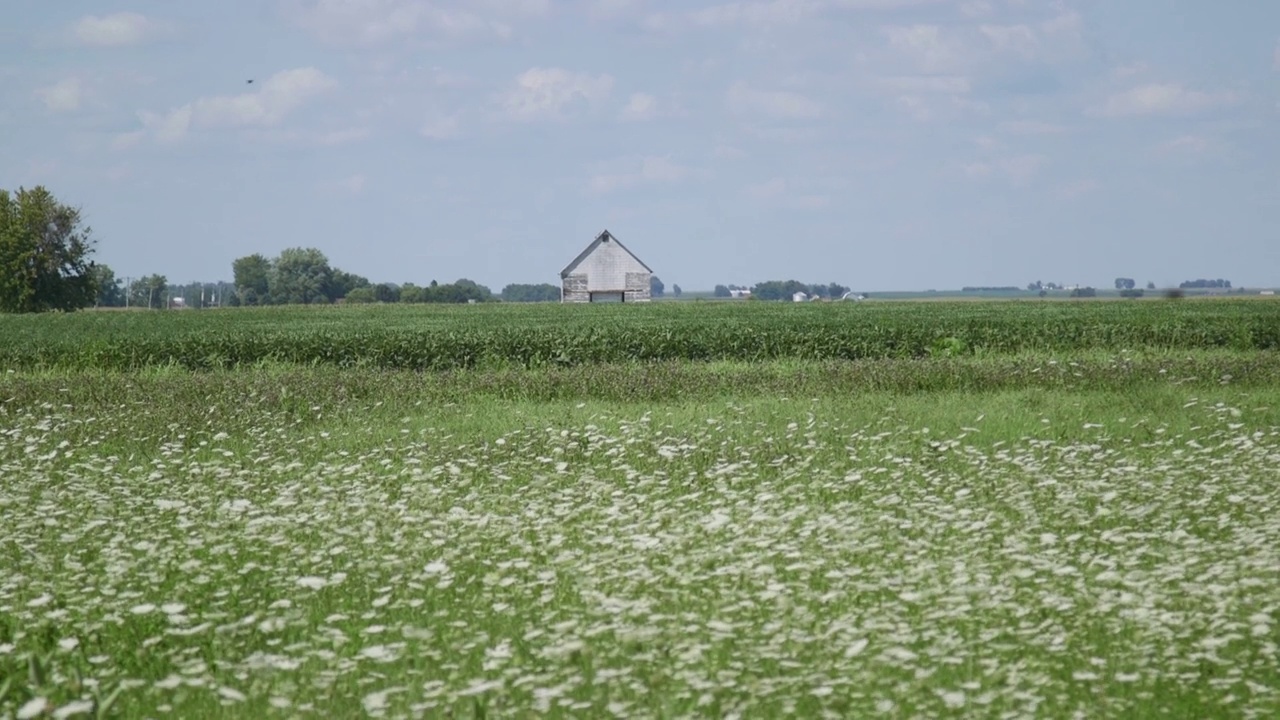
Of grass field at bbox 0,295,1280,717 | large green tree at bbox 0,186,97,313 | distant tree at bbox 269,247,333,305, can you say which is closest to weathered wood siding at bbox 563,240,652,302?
large green tree at bbox 0,186,97,313

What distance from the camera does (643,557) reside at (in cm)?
786

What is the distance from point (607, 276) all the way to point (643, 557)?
10296 centimetres

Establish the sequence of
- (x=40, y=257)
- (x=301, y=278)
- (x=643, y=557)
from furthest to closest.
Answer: (x=301, y=278), (x=40, y=257), (x=643, y=557)

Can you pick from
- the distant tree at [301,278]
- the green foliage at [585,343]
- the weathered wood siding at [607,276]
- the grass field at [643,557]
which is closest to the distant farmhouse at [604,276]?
the weathered wood siding at [607,276]

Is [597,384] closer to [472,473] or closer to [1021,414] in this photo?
[1021,414]

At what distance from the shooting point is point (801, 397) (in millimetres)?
18922

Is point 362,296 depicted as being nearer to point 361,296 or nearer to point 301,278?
point 361,296

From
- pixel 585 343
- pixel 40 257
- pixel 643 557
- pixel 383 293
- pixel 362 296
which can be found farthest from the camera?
pixel 383 293

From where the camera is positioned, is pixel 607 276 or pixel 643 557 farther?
pixel 607 276

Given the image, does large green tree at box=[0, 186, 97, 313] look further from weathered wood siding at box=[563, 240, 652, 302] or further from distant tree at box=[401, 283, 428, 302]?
distant tree at box=[401, 283, 428, 302]

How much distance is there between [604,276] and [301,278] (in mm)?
69929

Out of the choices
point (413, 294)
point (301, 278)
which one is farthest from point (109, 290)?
point (413, 294)

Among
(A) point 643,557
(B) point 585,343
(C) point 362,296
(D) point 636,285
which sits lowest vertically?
(A) point 643,557

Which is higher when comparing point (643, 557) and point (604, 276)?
point (604, 276)
